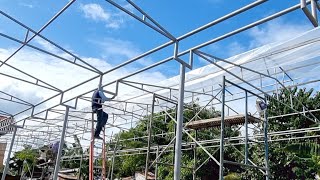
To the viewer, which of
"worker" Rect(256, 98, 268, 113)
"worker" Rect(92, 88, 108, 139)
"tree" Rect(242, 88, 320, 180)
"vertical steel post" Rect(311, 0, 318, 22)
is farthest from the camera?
"tree" Rect(242, 88, 320, 180)

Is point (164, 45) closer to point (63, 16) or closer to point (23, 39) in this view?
point (63, 16)

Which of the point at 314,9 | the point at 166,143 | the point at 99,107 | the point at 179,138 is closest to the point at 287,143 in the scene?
the point at 166,143

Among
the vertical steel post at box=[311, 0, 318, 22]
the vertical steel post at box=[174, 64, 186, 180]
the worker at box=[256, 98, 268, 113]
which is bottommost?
the vertical steel post at box=[174, 64, 186, 180]

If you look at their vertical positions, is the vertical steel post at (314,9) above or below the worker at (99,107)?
above

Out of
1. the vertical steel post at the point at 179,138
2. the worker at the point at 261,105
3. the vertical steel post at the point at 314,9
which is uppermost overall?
the vertical steel post at the point at 314,9

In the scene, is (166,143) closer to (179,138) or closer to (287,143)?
(287,143)

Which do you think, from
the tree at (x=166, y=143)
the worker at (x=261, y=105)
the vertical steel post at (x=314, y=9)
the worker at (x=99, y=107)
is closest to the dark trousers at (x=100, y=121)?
the worker at (x=99, y=107)

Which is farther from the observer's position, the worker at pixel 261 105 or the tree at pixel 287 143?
the tree at pixel 287 143

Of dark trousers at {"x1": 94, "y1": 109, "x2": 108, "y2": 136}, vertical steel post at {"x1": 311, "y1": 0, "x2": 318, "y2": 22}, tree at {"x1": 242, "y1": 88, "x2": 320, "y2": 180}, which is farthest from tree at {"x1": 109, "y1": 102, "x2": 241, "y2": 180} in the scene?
vertical steel post at {"x1": 311, "y1": 0, "x2": 318, "y2": 22}

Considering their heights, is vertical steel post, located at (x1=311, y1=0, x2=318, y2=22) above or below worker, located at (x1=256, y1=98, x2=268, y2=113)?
above

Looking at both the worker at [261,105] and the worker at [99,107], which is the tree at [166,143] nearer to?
the worker at [261,105]

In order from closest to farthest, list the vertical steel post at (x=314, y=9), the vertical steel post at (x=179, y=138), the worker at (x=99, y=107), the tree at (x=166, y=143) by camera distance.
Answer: the vertical steel post at (x=314, y=9)
the vertical steel post at (x=179, y=138)
the worker at (x=99, y=107)
the tree at (x=166, y=143)

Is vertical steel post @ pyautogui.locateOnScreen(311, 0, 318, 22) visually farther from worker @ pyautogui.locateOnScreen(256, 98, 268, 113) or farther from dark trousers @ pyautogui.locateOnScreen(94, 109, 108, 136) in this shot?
dark trousers @ pyautogui.locateOnScreen(94, 109, 108, 136)

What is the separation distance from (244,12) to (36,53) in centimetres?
462
